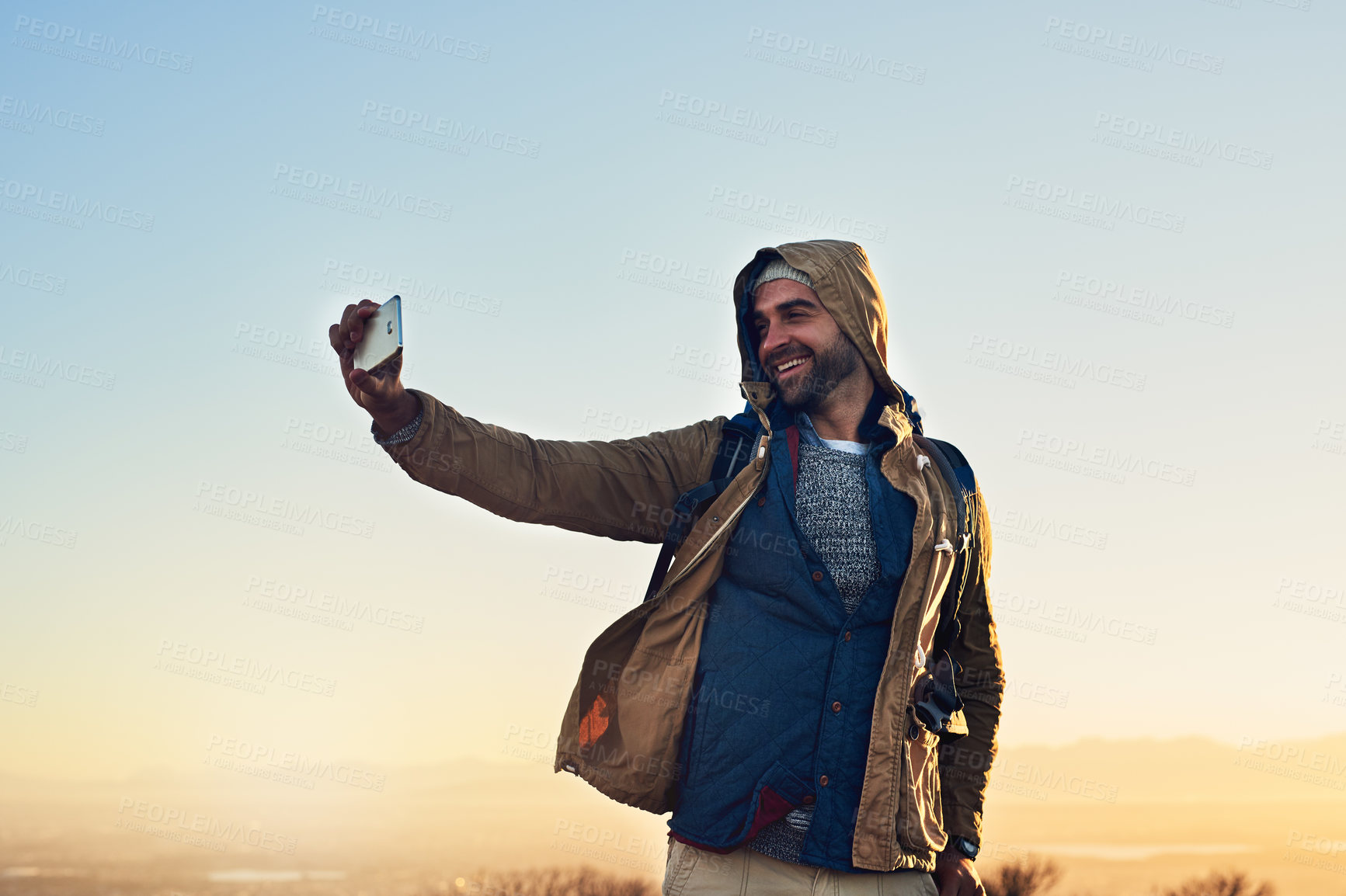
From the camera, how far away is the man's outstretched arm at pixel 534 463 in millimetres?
3311

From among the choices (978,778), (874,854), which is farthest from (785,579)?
(978,778)

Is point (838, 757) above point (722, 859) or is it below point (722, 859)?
above

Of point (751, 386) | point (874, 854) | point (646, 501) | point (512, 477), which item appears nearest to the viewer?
point (874, 854)

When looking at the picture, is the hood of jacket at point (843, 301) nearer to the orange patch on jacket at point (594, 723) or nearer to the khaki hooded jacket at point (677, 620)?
the khaki hooded jacket at point (677, 620)

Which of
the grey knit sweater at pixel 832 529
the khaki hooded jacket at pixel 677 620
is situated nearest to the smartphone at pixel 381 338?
the khaki hooded jacket at pixel 677 620

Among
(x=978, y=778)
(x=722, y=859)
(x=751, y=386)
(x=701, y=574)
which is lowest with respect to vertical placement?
(x=722, y=859)

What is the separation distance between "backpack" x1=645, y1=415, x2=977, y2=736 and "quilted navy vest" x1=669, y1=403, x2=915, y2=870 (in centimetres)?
16

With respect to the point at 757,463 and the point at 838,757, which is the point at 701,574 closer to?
the point at 757,463

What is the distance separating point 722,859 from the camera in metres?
3.40

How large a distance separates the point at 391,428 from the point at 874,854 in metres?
1.89

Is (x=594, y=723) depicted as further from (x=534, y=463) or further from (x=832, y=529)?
(x=832, y=529)

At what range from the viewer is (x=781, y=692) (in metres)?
3.50

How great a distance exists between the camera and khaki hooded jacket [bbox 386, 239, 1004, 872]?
3453 millimetres

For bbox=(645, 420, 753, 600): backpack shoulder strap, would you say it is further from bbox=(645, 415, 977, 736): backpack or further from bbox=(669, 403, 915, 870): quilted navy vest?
bbox=(669, 403, 915, 870): quilted navy vest
